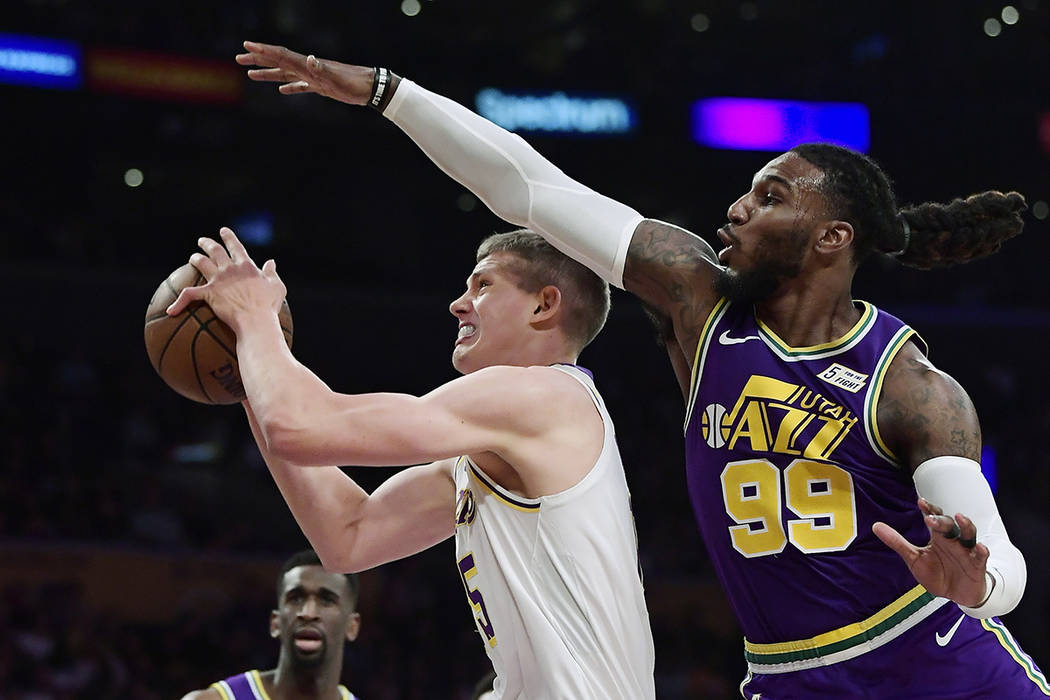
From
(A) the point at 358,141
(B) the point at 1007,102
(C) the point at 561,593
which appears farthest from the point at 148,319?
(B) the point at 1007,102

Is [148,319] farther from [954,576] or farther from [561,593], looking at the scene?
[954,576]

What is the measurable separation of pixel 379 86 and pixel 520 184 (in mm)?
535

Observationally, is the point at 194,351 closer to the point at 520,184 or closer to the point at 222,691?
the point at 520,184

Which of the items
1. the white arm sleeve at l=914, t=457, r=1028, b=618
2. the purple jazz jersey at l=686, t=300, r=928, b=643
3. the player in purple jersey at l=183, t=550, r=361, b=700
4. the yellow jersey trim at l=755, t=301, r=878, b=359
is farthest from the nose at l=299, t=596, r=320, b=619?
the white arm sleeve at l=914, t=457, r=1028, b=618

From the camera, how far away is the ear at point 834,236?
3.36 meters

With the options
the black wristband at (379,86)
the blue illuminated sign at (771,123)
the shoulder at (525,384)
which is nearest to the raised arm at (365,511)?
the shoulder at (525,384)

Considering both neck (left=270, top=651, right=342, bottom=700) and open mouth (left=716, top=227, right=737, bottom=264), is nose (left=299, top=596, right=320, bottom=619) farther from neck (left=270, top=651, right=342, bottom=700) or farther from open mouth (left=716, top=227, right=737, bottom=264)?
open mouth (left=716, top=227, right=737, bottom=264)

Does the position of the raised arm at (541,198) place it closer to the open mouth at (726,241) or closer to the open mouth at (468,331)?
the open mouth at (726,241)

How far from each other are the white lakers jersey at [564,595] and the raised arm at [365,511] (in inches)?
22.7

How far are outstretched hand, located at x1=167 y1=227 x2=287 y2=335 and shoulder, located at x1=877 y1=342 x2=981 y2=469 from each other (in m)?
1.61

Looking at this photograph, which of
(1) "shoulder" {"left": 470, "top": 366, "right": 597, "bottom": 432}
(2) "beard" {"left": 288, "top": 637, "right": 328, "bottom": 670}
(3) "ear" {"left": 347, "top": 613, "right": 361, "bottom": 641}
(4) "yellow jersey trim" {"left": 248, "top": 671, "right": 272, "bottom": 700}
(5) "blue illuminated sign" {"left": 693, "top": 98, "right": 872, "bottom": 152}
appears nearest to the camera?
(1) "shoulder" {"left": 470, "top": 366, "right": 597, "bottom": 432}

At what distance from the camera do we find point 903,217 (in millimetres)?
3525

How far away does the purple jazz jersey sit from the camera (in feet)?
10.3

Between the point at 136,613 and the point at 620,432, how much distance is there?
6.59 m
